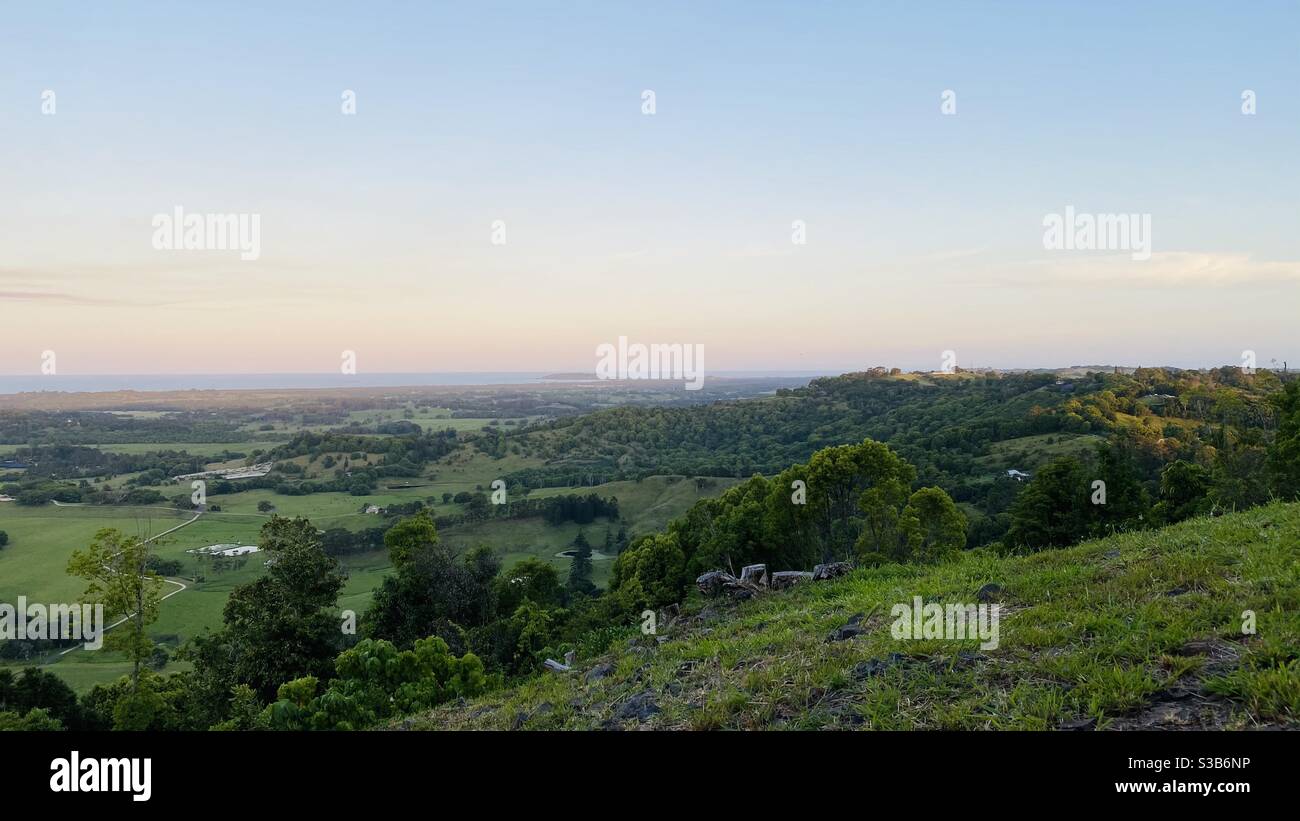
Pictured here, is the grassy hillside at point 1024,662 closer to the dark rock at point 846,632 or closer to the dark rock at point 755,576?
the dark rock at point 846,632

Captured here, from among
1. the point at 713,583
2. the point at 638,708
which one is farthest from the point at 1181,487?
the point at 638,708

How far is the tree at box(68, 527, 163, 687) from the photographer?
64.6 feet

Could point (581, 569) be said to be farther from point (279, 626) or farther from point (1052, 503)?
point (1052, 503)

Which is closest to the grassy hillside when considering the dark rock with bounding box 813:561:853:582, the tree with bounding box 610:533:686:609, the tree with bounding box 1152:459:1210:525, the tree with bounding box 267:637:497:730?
the tree with bounding box 267:637:497:730

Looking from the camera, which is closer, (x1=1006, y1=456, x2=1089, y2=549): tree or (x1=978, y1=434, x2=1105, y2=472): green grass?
(x1=1006, y1=456, x2=1089, y2=549): tree

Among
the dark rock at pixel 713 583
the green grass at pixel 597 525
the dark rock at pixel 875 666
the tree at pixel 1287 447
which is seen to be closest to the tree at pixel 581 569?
the green grass at pixel 597 525

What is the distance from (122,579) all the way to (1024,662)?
25889mm

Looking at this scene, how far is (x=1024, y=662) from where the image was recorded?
19.0 ft

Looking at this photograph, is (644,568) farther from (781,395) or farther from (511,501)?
(781,395)

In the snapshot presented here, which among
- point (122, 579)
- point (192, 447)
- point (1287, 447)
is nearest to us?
point (122, 579)

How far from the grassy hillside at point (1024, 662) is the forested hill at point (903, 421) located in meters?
49.6

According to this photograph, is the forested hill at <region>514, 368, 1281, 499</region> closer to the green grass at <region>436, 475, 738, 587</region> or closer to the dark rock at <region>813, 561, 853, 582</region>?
the green grass at <region>436, 475, 738, 587</region>

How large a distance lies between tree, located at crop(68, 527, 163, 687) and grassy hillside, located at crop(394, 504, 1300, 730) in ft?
53.1
